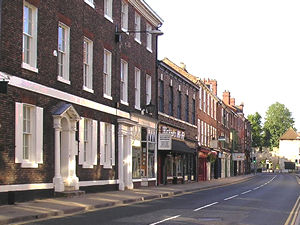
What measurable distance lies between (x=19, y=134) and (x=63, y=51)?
5312 mm

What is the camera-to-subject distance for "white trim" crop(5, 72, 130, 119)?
18.7m

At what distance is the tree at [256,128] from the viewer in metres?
127

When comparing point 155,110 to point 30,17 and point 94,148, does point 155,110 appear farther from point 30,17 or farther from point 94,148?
point 30,17

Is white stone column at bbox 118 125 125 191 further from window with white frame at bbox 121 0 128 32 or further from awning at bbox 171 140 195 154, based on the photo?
awning at bbox 171 140 195 154

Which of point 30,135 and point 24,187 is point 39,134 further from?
point 24,187

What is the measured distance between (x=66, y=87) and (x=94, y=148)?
163 inches

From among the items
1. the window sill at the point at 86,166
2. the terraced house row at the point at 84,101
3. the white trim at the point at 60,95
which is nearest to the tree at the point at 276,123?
the terraced house row at the point at 84,101

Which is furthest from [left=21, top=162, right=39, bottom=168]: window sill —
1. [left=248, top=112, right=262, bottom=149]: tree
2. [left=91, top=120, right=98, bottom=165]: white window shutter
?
[left=248, top=112, right=262, bottom=149]: tree

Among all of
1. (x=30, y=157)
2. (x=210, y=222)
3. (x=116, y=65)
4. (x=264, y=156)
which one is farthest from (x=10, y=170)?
(x=264, y=156)

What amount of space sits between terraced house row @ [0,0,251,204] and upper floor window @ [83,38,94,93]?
48 millimetres

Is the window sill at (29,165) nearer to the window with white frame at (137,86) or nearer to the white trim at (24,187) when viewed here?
the white trim at (24,187)

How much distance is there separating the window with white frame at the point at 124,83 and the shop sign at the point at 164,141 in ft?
19.5

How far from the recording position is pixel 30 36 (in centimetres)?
1975

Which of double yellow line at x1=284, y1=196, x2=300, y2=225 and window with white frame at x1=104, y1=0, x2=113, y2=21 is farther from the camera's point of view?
window with white frame at x1=104, y1=0, x2=113, y2=21
